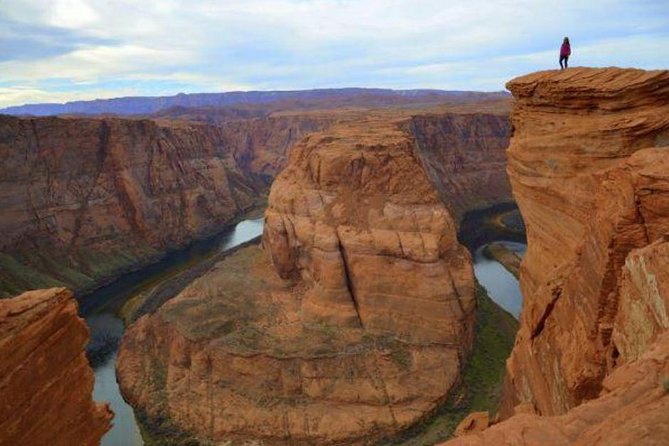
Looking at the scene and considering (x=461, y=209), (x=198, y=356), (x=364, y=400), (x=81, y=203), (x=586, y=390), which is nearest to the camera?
(x=586, y=390)

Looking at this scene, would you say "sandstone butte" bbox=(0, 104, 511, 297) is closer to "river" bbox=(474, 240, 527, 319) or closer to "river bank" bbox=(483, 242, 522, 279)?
"river bank" bbox=(483, 242, 522, 279)

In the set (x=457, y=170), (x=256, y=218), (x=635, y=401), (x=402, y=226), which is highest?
(x=635, y=401)

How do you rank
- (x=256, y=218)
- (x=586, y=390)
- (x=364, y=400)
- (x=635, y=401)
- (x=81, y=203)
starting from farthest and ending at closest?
(x=256, y=218)
(x=81, y=203)
(x=364, y=400)
(x=586, y=390)
(x=635, y=401)

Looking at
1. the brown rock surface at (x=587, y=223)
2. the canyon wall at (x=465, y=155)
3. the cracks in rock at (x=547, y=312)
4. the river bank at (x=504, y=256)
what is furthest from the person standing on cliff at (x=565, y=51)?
the canyon wall at (x=465, y=155)

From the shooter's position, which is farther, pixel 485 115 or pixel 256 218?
pixel 485 115

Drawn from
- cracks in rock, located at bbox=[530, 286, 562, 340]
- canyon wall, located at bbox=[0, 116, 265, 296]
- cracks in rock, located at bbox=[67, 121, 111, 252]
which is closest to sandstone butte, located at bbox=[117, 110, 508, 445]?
cracks in rock, located at bbox=[530, 286, 562, 340]

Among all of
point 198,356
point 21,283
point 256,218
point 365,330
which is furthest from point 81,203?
point 365,330

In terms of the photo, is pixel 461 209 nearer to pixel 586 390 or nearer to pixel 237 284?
pixel 237 284
